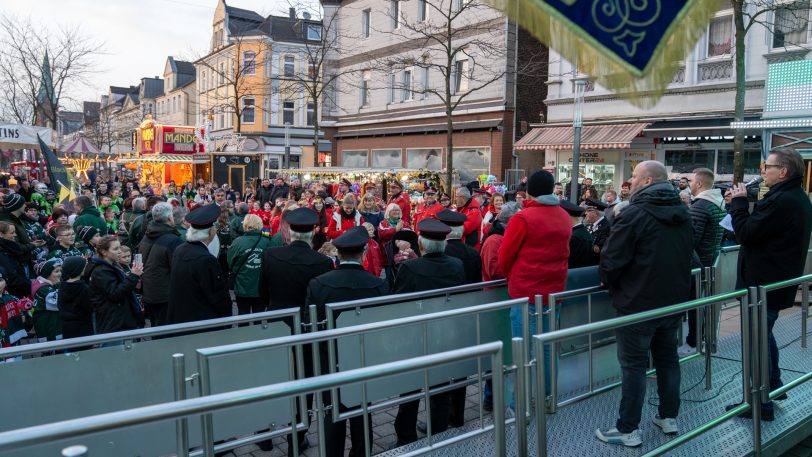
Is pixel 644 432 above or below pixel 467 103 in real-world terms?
below

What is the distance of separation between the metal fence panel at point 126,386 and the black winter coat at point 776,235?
11.9 ft

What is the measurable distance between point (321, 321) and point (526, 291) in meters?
1.66

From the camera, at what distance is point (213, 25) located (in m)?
51.7

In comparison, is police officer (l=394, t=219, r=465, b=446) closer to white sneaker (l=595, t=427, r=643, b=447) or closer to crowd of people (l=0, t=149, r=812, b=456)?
crowd of people (l=0, t=149, r=812, b=456)

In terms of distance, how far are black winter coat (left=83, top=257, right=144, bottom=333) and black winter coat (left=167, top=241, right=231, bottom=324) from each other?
0.53 m

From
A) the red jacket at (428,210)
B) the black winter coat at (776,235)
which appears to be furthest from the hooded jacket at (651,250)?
the red jacket at (428,210)

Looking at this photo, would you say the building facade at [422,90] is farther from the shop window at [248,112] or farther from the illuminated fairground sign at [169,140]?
the illuminated fairground sign at [169,140]

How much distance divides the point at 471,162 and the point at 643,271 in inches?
920

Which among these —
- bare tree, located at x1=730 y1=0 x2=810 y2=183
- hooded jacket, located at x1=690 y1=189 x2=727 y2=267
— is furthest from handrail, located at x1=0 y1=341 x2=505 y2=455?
bare tree, located at x1=730 y1=0 x2=810 y2=183

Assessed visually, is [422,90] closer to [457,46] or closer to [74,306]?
[457,46]

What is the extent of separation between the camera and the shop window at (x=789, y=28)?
53.6 feet

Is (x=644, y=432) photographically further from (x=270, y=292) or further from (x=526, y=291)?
(x=270, y=292)

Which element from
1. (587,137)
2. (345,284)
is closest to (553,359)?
(345,284)

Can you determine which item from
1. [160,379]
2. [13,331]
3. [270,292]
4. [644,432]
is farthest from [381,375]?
[13,331]
